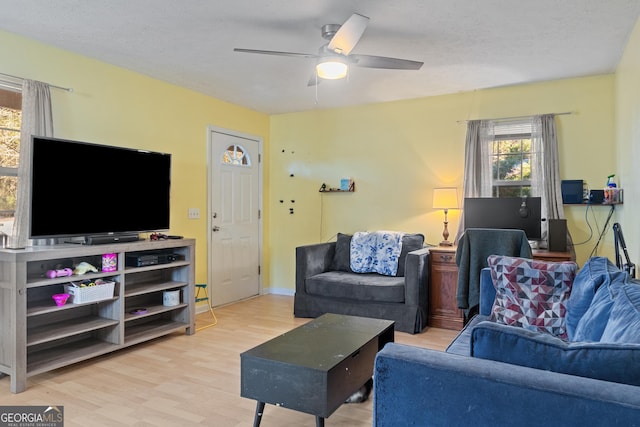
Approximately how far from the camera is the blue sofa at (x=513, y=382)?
3.37 ft

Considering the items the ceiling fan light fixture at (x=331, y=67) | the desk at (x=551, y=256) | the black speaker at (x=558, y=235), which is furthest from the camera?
the black speaker at (x=558, y=235)

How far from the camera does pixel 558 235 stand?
150 inches

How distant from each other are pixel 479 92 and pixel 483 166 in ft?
2.65

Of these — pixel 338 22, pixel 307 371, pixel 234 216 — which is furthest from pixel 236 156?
pixel 307 371

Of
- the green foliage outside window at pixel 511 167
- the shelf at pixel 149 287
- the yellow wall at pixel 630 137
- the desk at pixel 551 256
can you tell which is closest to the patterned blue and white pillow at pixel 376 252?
the green foliage outside window at pixel 511 167

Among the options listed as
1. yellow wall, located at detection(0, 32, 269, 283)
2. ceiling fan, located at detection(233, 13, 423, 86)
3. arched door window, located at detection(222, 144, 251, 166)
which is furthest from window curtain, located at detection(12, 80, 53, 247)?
arched door window, located at detection(222, 144, 251, 166)

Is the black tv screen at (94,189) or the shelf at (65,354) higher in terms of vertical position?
the black tv screen at (94,189)

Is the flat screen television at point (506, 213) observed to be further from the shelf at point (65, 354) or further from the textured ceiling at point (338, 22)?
the shelf at point (65, 354)

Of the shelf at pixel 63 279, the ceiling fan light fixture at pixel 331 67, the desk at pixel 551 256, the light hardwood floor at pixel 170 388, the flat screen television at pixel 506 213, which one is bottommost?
the light hardwood floor at pixel 170 388

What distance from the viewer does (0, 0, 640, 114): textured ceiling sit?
8.66ft

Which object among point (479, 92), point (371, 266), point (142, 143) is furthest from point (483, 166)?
point (142, 143)

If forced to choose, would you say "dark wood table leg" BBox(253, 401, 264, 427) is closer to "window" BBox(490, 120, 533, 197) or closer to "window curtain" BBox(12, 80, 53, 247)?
"window curtain" BBox(12, 80, 53, 247)

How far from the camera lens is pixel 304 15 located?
8.98 feet

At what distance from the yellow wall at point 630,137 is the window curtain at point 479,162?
114cm
